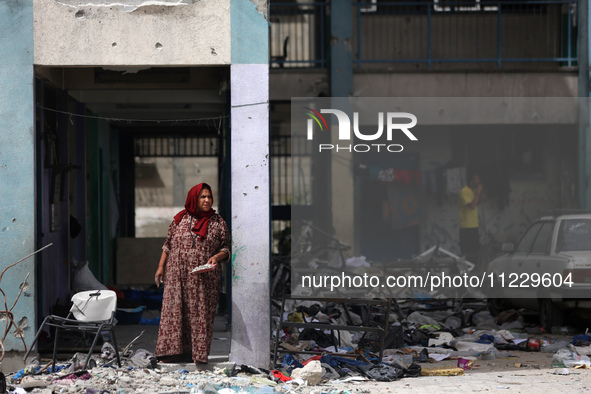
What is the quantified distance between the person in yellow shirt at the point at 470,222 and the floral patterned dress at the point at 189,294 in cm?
807

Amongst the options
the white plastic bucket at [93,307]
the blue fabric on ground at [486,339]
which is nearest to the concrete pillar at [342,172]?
the blue fabric on ground at [486,339]

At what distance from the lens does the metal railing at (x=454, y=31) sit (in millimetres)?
15289

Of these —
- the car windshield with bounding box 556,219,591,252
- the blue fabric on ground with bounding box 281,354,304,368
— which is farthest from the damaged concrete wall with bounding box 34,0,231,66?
the car windshield with bounding box 556,219,591,252

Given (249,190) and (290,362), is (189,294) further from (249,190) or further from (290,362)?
(290,362)

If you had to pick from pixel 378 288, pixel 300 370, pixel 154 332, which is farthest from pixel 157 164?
pixel 300 370

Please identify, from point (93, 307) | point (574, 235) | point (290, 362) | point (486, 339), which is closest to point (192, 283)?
point (93, 307)

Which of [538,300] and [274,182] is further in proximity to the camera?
[274,182]

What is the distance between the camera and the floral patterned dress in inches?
274

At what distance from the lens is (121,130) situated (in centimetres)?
1410

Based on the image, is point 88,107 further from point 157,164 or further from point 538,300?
point 538,300

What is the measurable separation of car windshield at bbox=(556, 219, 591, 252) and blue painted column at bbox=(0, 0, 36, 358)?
6414 millimetres

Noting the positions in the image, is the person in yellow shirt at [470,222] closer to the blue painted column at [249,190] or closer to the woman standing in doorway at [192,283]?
the blue painted column at [249,190]

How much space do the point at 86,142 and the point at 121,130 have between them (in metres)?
2.91

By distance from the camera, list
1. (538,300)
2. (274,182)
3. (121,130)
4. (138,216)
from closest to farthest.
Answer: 1. (538,300)
2. (121,130)
3. (274,182)
4. (138,216)
